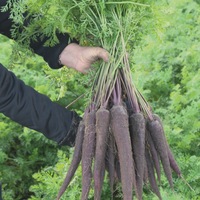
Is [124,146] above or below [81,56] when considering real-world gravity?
below

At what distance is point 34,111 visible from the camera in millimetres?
1755

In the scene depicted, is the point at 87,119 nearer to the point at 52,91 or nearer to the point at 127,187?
the point at 127,187

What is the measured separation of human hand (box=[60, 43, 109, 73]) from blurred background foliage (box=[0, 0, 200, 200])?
5.5 inches

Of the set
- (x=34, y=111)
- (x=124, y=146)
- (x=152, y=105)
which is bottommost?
(x=124, y=146)

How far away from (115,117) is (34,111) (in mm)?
343

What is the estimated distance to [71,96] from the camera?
11.3ft

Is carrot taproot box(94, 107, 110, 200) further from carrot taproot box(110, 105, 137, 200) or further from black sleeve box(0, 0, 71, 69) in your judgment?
black sleeve box(0, 0, 71, 69)

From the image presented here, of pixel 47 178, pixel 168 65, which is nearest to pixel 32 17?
pixel 47 178

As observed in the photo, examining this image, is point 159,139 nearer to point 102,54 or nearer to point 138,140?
point 138,140

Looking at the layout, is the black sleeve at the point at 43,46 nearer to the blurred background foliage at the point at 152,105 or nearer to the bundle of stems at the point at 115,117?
the blurred background foliage at the point at 152,105

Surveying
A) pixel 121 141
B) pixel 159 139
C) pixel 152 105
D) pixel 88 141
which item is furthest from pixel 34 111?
pixel 152 105

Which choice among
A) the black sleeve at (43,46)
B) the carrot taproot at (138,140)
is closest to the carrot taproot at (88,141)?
the carrot taproot at (138,140)

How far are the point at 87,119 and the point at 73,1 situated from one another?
17.7 inches

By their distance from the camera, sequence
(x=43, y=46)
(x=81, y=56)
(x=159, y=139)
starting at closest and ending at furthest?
(x=159, y=139) < (x=81, y=56) < (x=43, y=46)
